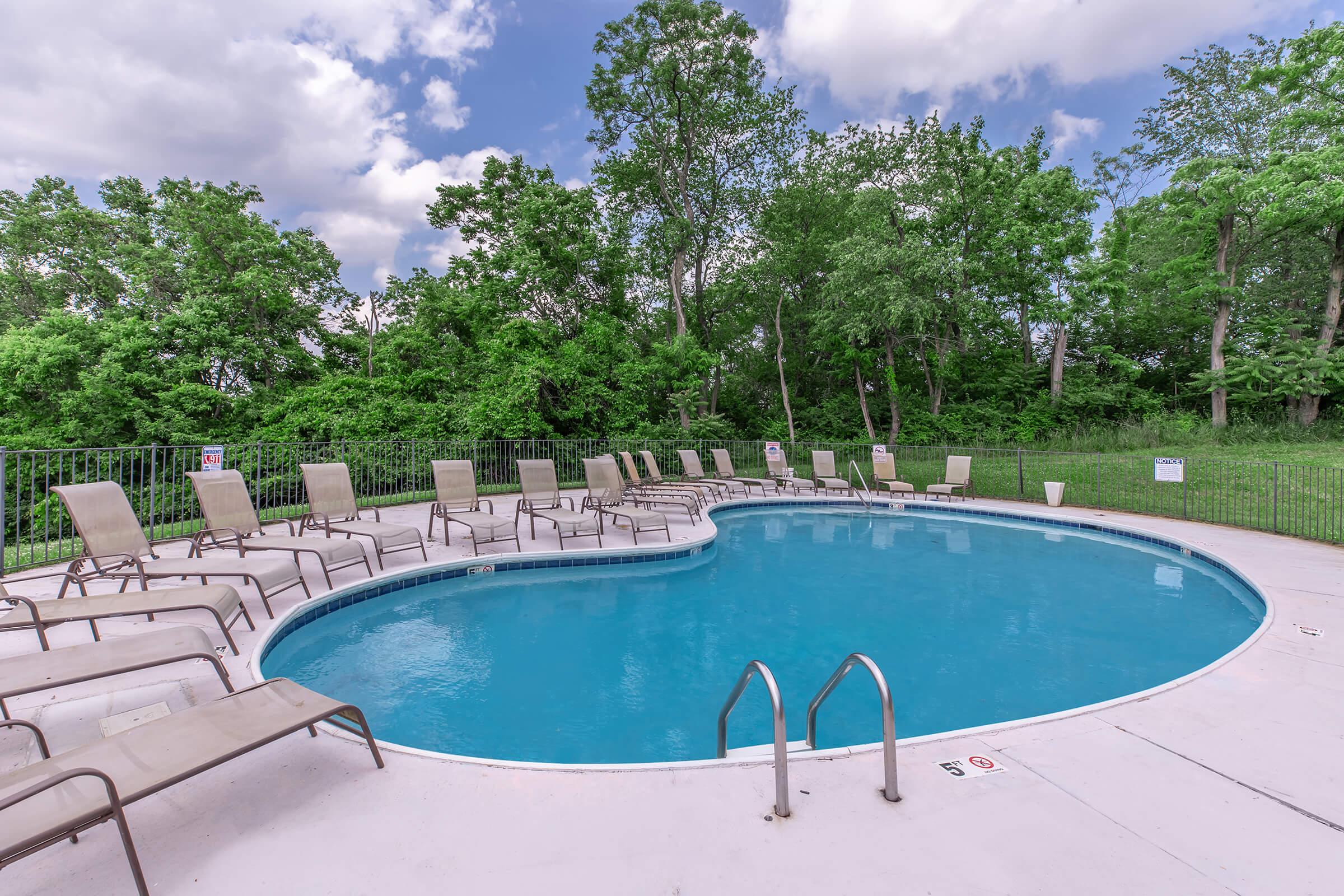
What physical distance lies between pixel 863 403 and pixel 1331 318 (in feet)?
42.8

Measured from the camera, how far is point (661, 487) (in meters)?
10.6

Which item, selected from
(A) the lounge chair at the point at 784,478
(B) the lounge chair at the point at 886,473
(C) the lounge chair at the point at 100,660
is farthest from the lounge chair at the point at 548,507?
(B) the lounge chair at the point at 886,473

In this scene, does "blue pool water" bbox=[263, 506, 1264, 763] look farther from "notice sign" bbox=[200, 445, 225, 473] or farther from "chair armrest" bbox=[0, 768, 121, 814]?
"notice sign" bbox=[200, 445, 225, 473]

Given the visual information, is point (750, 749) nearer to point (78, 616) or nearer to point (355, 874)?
point (355, 874)

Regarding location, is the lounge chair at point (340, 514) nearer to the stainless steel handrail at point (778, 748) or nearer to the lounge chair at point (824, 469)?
the stainless steel handrail at point (778, 748)

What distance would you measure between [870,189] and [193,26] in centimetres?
Result: 1727

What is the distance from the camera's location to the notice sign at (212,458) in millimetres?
6238

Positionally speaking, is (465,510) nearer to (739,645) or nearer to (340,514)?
(340,514)

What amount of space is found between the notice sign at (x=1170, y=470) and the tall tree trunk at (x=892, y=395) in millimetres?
9158

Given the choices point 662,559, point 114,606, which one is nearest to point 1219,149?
point 662,559

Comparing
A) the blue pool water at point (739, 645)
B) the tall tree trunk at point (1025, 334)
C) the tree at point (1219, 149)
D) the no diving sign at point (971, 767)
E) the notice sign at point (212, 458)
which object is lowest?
the blue pool water at point (739, 645)

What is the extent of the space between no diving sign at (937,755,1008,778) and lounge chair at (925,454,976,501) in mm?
10436

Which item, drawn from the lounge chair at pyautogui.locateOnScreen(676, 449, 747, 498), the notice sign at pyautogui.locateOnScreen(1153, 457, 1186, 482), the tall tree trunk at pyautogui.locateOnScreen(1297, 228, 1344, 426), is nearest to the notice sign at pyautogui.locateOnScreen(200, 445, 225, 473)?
the lounge chair at pyautogui.locateOnScreen(676, 449, 747, 498)

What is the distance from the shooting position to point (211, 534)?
17.9 feet
